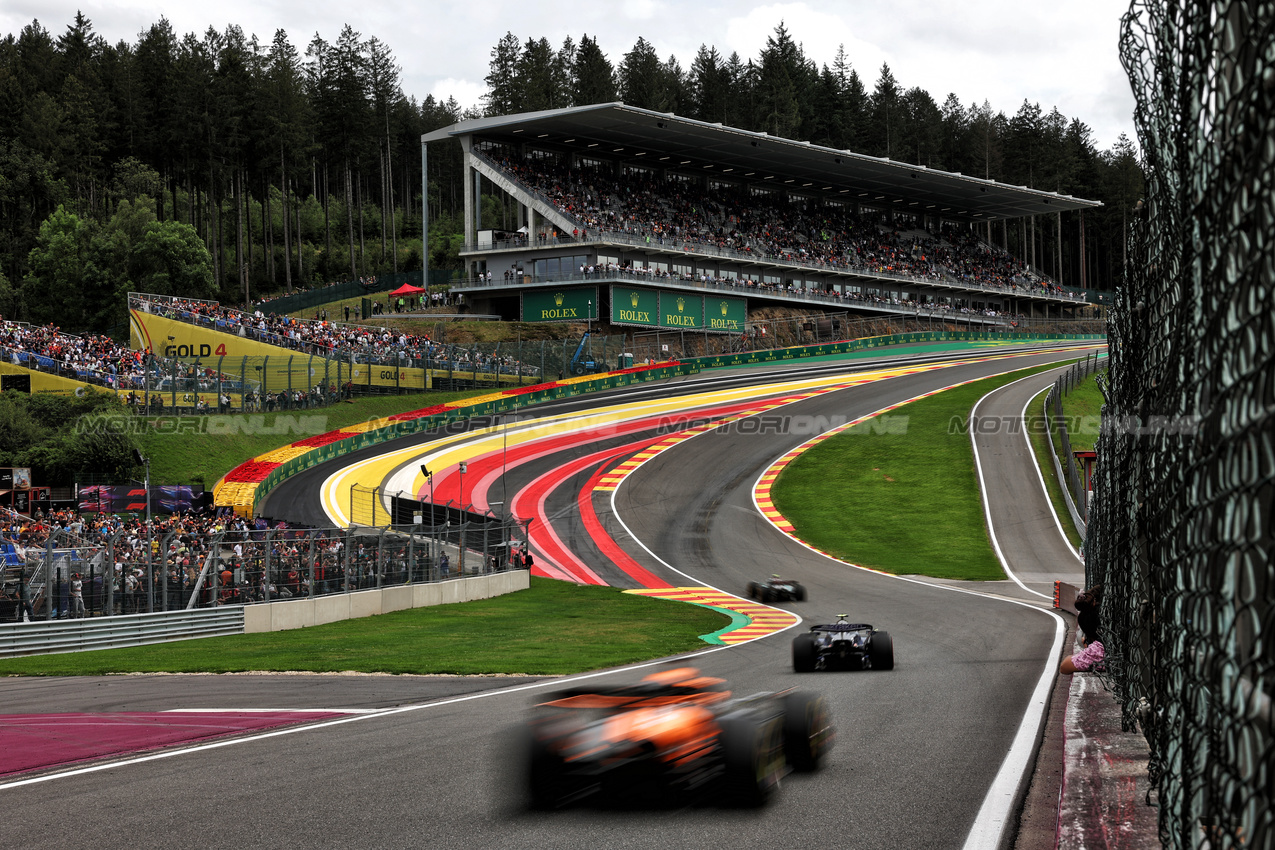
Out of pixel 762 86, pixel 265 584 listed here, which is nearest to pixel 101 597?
pixel 265 584

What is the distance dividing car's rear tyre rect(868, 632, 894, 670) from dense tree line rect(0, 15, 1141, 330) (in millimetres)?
67789

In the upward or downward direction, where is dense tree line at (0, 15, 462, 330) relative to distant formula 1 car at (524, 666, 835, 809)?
upward

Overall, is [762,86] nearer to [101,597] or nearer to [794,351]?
[794,351]

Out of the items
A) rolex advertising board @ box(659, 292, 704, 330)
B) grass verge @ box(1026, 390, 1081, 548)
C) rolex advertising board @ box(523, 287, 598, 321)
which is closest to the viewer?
grass verge @ box(1026, 390, 1081, 548)

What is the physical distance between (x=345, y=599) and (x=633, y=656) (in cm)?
969

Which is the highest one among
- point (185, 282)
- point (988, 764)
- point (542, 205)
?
point (542, 205)

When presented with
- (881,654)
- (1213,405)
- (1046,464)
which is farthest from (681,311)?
(1213,405)

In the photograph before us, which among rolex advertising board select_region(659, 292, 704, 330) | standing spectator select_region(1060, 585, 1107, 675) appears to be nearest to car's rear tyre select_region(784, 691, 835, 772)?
standing spectator select_region(1060, 585, 1107, 675)

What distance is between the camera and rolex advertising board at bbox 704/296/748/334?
76.1m

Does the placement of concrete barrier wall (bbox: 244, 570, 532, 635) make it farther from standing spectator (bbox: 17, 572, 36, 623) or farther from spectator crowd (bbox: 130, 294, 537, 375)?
spectator crowd (bbox: 130, 294, 537, 375)

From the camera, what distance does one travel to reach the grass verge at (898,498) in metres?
34.7

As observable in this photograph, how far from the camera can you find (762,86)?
372 feet

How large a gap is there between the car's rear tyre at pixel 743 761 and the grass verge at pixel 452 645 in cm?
864

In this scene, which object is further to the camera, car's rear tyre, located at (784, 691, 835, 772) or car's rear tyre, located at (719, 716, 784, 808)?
car's rear tyre, located at (784, 691, 835, 772)
